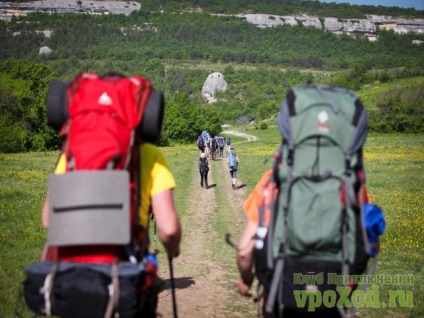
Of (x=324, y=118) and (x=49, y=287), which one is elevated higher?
(x=324, y=118)

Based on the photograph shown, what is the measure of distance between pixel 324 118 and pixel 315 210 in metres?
0.53

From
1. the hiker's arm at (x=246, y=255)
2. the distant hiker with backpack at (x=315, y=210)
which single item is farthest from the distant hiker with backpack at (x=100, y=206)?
the distant hiker with backpack at (x=315, y=210)

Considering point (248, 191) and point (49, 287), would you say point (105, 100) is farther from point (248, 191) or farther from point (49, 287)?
point (248, 191)

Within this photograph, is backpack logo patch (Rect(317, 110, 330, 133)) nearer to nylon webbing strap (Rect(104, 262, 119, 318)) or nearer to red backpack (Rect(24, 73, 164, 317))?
red backpack (Rect(24, 73, 164, 317))

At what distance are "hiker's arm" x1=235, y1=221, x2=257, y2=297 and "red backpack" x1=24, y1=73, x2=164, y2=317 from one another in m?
0.60

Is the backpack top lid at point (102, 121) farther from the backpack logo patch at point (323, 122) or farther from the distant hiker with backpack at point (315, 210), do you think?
the backpack logo patch at point (323, 122)

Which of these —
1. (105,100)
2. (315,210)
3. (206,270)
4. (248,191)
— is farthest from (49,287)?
(248,191)

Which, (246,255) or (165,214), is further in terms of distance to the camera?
(246,255)

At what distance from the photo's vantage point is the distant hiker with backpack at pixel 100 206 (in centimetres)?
309


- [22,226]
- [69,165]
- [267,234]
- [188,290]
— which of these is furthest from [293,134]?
[22,226]

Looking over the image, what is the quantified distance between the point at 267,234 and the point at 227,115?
174m

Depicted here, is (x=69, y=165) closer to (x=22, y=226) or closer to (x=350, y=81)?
(x=22, y=226)

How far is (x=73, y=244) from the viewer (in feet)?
10.3

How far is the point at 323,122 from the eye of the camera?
3.32 m
